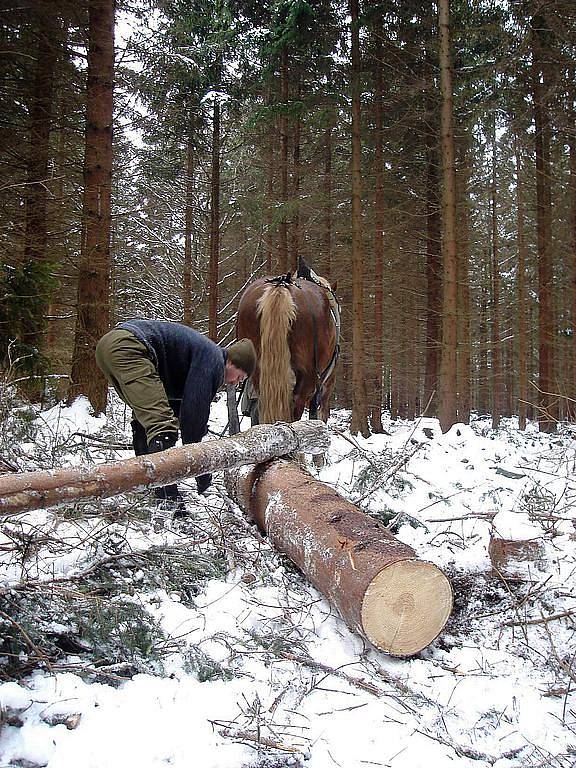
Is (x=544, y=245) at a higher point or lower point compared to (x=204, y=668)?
higher

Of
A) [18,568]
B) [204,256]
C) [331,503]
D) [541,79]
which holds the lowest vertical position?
[18,568]

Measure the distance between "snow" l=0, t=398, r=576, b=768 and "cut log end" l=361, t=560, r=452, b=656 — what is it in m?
0.11

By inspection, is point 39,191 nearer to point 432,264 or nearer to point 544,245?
point 432,264

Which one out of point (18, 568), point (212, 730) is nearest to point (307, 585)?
point (212, 730)

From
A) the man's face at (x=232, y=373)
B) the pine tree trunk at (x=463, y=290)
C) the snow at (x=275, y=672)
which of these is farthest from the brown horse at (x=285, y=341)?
the pine tree trunk at (x=463, y=290)

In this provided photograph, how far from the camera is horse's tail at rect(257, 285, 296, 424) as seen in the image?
487 cm

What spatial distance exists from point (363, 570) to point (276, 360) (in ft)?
9.34

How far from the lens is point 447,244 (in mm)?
9242

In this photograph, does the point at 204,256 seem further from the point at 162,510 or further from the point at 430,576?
the point at 430,576

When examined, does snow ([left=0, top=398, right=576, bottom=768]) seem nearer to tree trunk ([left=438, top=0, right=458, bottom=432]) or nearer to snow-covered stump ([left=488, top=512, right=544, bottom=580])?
snow-covered stump ([left=488, top=512, right=544, bottom=580])

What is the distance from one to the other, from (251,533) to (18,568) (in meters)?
1.43

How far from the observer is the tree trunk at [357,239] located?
9836mm

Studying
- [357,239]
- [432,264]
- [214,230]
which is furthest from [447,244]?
[214,230]

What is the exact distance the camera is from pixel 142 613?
2.31 metres
